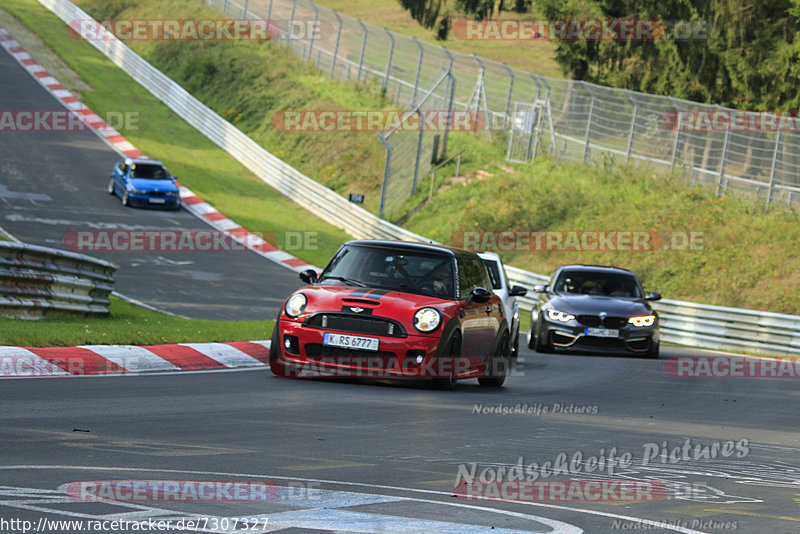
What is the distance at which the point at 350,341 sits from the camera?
1066 centimetres

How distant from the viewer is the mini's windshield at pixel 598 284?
18688 mm

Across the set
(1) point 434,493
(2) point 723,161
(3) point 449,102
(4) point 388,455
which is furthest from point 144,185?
(1) point 434,493

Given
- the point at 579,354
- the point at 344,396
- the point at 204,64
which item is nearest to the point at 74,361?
the point at 344,396

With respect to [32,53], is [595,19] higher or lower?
higher

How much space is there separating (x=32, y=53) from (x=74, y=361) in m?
45.6

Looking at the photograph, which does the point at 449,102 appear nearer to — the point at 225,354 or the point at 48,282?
the point at 48,282

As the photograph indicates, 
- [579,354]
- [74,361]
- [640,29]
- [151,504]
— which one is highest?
[640,29]

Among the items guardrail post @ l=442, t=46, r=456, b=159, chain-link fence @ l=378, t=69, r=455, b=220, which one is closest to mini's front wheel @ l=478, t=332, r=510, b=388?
chain-link fence @ l=378, t=69, r=455, b=220

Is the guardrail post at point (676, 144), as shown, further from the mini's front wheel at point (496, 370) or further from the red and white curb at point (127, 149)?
the mini's front wheel at point (496, 370)

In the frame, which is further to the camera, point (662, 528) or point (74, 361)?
point (74, 361)

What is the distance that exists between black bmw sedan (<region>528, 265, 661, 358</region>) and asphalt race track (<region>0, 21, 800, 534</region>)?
121 inches

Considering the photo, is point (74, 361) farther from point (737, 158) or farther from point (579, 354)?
point (737, 158)

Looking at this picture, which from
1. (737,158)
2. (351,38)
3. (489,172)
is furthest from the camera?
(351,38)

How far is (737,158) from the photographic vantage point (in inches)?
1169
